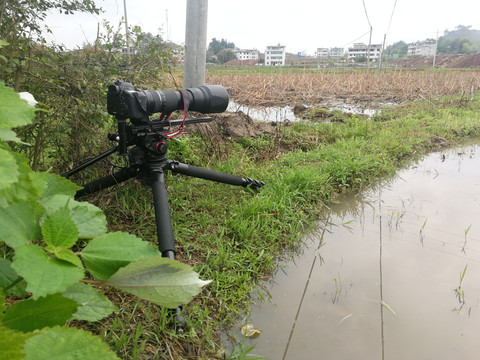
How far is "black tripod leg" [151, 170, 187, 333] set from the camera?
1.39 m

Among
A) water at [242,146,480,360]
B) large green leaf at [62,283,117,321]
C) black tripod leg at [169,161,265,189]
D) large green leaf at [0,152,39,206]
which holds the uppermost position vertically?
large green leaf at [0,152,39,206]

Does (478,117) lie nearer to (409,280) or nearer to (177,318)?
(409,280)

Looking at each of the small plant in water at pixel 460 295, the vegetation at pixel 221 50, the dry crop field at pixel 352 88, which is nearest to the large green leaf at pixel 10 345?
the small plant in water at pixel 460 295

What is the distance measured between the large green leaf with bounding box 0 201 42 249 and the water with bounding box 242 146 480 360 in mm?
1362

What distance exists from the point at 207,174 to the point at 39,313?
1.97 meters

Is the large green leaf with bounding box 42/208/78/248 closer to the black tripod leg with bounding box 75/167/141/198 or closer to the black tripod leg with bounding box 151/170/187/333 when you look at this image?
the black tripod leg with bounding box 151/170/187/333

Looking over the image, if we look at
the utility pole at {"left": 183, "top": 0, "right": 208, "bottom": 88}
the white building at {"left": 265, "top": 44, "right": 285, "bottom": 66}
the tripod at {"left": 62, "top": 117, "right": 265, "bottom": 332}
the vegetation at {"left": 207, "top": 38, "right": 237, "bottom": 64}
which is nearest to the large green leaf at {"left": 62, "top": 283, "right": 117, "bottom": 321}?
the tripod at {"left": 62, "top": 117, "right": 265, "bottom": 332}

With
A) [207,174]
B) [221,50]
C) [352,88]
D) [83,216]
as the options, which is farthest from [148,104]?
[221,50]

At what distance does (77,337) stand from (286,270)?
74.0 inches

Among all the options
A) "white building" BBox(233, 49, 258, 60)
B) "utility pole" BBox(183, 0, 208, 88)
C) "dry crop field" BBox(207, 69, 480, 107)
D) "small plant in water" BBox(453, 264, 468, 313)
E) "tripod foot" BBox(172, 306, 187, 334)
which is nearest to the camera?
"tripod foot" BBox(172, 306, 187, 334)

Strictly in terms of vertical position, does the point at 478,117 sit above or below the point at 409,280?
above

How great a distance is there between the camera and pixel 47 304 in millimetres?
231

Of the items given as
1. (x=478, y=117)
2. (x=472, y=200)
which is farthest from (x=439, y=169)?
(x=478, y=117)

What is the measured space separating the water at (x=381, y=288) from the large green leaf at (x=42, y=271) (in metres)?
1.35
